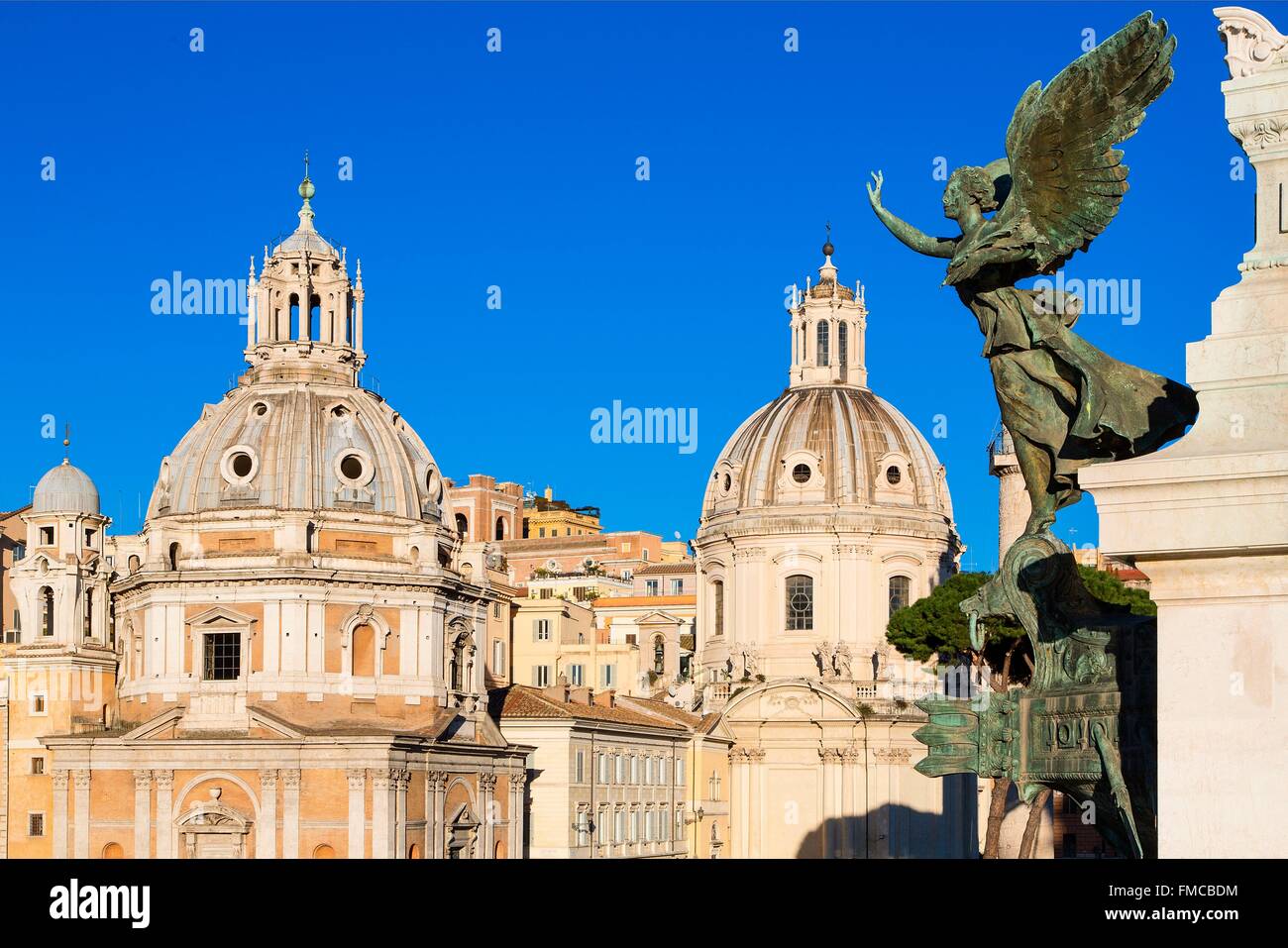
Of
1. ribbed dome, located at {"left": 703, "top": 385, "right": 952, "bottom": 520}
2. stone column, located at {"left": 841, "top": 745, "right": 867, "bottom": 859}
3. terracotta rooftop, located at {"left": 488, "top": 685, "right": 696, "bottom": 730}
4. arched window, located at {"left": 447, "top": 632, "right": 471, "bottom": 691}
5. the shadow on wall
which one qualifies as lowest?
the shadow on wall

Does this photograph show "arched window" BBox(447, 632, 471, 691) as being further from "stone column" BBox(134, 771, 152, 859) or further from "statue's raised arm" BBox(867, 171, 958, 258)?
"statue's raised arm" BBox(867, 171, 958, 258)

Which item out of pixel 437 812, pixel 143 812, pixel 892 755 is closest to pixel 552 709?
pixel 437 812

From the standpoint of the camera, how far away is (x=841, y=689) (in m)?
101

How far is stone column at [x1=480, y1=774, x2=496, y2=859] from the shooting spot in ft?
269

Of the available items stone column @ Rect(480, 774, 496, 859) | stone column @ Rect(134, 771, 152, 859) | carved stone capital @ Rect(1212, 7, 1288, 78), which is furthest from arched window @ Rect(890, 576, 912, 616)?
carved stone capital @ Rect(1212, 7, 1288, 78)

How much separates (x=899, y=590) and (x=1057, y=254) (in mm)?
90501

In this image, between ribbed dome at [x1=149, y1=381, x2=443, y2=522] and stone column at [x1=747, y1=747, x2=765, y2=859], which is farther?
stone column at [x1=747, y1=747, x2=765, y2=859]

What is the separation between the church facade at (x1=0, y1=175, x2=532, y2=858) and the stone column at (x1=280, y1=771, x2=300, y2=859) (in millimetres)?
72

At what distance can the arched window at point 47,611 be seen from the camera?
87.5 meters

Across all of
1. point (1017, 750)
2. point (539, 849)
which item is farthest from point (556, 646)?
point (1017, 750)

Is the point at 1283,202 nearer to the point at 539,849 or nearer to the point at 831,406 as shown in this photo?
the point at 539,849

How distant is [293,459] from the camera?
268 ft
